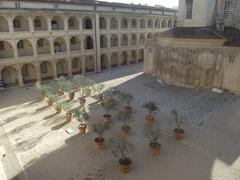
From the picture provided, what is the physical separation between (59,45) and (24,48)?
230 inches

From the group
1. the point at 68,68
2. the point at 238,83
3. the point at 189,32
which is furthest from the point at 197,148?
the point at 68,68

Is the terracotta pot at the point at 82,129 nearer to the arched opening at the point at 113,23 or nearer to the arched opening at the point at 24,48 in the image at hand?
the arched opening at the point at 24,48

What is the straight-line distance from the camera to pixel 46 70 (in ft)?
118

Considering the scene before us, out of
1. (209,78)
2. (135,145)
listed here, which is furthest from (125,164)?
(209,78)

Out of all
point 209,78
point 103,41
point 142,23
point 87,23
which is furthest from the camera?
point 142,23

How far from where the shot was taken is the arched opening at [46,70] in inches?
1389

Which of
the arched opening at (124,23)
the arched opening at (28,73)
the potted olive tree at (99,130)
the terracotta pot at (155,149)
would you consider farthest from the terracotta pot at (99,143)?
the arched opening at (124,23)

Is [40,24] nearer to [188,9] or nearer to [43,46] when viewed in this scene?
[43,46]

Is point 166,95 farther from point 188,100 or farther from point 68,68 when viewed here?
point 68,68

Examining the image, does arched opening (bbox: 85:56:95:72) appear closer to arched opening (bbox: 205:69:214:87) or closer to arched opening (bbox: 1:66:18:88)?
arched opening (bbox: 1:66:18:88)

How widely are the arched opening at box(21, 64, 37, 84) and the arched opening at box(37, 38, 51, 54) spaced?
289cm

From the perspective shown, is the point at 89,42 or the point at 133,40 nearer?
the point at 89,42

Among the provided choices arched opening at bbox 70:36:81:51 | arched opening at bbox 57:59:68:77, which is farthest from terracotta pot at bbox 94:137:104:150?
arched opening at bbox 70:36:81:51

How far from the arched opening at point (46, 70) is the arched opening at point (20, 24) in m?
6.23
